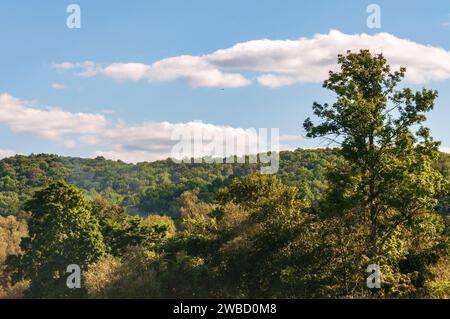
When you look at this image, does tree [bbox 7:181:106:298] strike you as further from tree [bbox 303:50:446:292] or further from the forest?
tree [bbox 303:50:446:292]

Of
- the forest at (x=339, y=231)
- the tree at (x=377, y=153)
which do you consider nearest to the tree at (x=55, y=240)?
the forest at (x=339, y=231)

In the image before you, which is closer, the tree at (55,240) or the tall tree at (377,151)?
the tall tree at (377,151)

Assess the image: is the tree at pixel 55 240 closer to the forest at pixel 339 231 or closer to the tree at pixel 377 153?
the forest at pixel 339 231

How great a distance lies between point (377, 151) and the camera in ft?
125

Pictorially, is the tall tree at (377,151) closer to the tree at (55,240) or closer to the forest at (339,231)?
the forest at (339,231)

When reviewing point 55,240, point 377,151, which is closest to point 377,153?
point 377,151

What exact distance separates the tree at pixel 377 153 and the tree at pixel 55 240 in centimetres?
3633

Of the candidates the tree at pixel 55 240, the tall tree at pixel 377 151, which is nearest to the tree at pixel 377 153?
the tall tree at pixel 377 151

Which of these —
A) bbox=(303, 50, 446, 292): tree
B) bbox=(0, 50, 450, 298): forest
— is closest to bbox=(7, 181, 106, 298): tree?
bbox=(0, 50, 450, 298): forest

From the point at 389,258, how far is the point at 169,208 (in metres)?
134

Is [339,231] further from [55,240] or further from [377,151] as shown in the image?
[55,240]

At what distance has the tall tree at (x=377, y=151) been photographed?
122 ft

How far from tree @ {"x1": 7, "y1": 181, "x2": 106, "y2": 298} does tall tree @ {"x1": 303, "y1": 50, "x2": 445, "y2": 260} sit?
36358 millimetres
